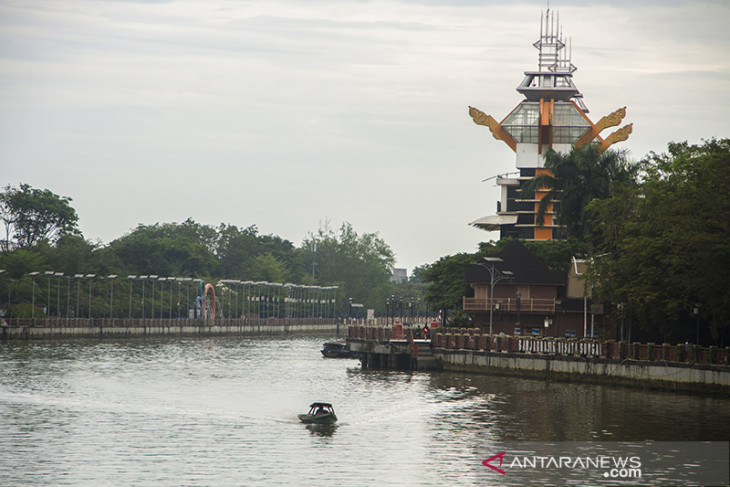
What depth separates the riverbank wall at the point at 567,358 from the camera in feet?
202

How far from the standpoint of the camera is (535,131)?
127 m

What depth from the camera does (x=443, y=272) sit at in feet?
342

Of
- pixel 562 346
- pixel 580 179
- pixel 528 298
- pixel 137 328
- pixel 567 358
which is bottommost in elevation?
pixel 137 328

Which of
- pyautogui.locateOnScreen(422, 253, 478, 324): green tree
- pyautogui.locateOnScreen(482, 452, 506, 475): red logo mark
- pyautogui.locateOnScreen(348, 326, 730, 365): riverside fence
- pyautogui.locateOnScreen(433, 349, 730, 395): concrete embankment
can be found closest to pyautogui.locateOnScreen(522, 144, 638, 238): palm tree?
pyautogui.locateOnScreen(422, 253, 478, 324): green tree

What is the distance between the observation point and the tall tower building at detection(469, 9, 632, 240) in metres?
126

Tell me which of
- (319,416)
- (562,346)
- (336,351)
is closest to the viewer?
(319,416)

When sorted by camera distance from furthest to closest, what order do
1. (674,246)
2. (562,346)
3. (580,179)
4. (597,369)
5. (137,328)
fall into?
(137,328) < (580,179) < (562,346) < (597,369) < (674,246)

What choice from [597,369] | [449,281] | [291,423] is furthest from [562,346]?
[449,281]

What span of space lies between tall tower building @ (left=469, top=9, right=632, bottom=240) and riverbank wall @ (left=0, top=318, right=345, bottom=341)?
49371 mm

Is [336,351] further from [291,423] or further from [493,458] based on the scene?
[493,458]

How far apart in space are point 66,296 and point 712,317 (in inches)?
4179

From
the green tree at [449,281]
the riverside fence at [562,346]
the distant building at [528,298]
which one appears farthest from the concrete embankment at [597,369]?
the green tree at [449,281]

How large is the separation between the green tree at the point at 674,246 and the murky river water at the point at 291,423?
6.08 meters

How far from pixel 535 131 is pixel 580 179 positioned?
2366 centimetres
